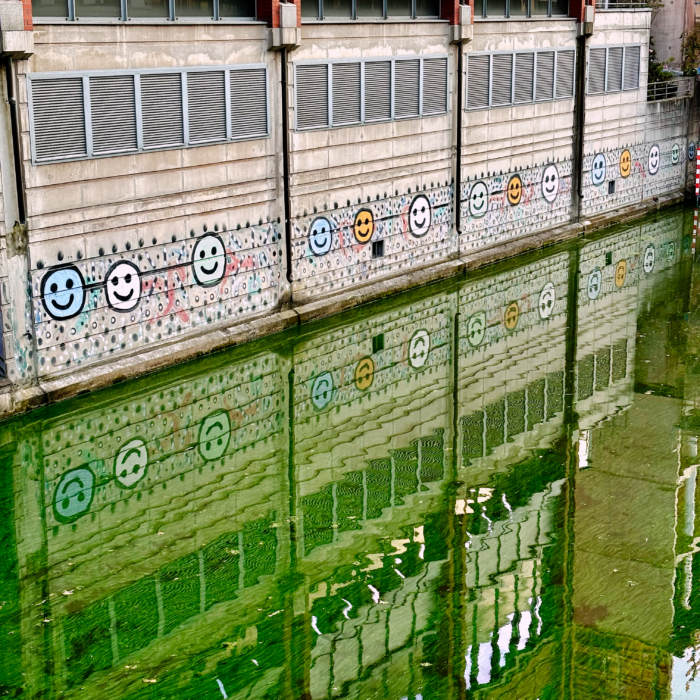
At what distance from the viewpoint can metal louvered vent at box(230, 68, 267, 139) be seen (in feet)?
55.0

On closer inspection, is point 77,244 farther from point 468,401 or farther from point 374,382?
point 468,401

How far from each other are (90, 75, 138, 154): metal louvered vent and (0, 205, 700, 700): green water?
3097 mm

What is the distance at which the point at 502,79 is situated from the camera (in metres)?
23.3

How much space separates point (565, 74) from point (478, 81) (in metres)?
4.06

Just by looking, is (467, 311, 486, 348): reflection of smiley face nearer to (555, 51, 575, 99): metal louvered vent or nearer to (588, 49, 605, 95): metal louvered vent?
(555, 51, 575, 99): metal louvered vent

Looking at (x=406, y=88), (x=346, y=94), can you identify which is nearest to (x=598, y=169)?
(x=406, y=88)

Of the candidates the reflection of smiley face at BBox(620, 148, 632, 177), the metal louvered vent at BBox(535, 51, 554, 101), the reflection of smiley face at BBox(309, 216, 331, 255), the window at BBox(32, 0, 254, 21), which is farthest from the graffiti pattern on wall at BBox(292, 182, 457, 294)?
the reflection of smiley face at BBox(620, 148, 632, 177)

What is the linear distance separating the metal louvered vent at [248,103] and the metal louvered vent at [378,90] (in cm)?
275

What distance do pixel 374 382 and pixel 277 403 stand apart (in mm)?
1571

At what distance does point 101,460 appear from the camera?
1259 centimetres

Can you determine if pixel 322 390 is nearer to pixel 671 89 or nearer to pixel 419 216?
pixel 419 216

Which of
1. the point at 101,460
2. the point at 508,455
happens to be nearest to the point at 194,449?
the point at 101,460

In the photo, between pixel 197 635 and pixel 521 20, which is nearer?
pixel 197 635

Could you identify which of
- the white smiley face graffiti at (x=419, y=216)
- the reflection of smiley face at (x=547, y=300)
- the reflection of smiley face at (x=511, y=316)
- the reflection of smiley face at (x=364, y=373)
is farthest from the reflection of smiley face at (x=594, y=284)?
the reflection of smiley face at (x=364, y=373)
